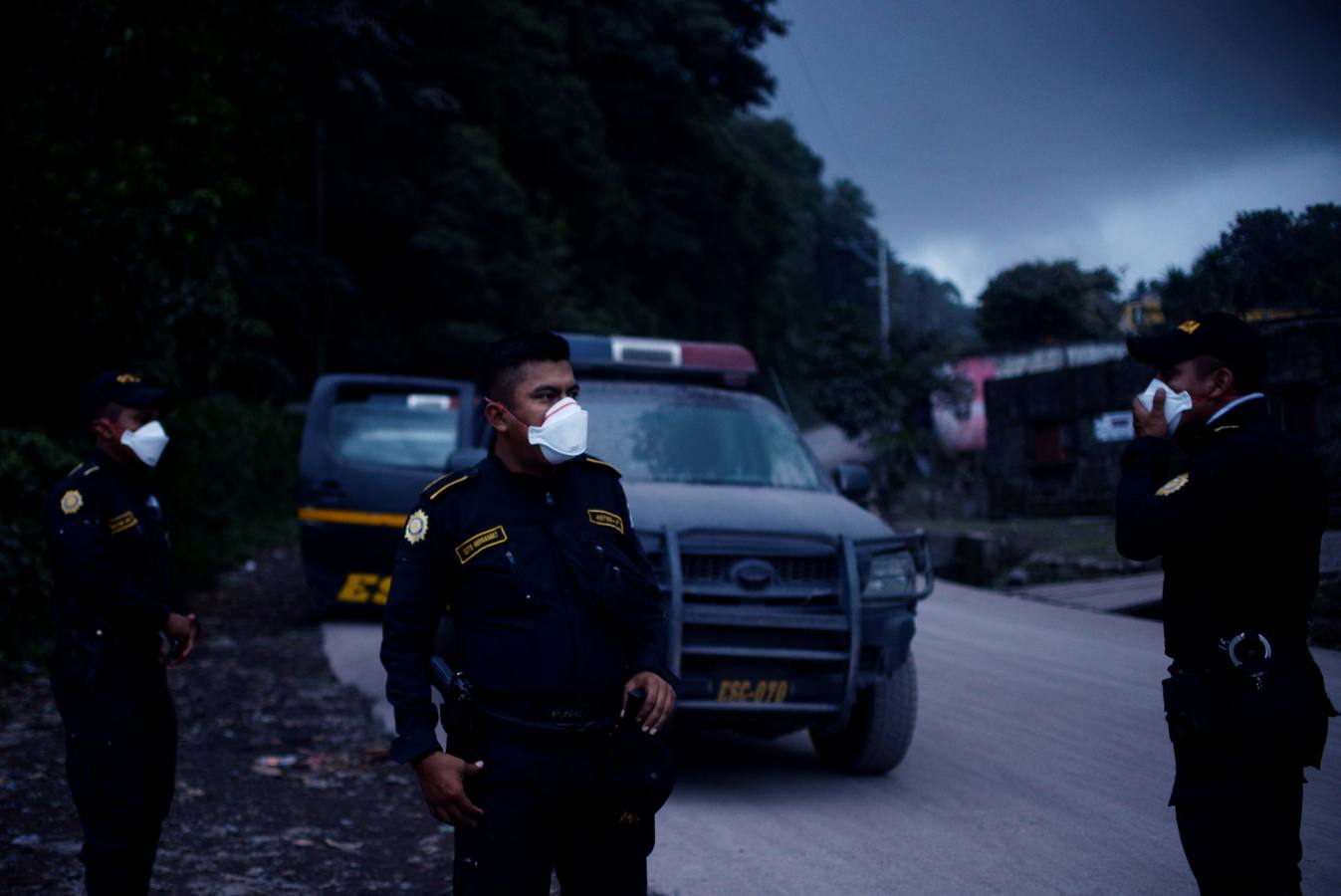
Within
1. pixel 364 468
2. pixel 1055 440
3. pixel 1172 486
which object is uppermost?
pixel 1055 440

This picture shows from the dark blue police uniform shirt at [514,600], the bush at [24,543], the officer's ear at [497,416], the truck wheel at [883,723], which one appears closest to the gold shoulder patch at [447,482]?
the dark blue police uniform shirt at [514,600]

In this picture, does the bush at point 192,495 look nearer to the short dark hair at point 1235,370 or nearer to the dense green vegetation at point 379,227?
the dense green vegetation at point 379,227

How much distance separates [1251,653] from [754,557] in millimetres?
3106

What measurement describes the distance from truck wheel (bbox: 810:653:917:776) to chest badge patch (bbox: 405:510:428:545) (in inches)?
138

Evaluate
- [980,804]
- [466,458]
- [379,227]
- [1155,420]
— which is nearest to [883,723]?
[980,804]

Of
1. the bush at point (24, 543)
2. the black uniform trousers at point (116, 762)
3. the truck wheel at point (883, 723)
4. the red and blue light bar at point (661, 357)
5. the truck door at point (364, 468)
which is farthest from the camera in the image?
the truck door at point (364, 468)

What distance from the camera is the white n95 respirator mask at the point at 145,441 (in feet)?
14.1

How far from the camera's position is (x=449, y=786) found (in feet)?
9.37

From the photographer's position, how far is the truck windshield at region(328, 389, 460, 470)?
1150cm

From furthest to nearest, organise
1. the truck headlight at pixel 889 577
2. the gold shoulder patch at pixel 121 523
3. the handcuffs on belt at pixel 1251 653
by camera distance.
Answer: the truck headlight at pixel 889 577 < the gold shoulder patch at pixel 121 523 < the handcuffs on belt at pixel 1251 653

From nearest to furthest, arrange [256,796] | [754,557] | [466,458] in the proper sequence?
[754,557] → [256,796] → [466,458]

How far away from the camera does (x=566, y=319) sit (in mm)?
32000

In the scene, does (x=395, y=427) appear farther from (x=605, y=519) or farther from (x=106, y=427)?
(x=605, y=519)

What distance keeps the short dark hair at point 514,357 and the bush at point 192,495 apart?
530cm
